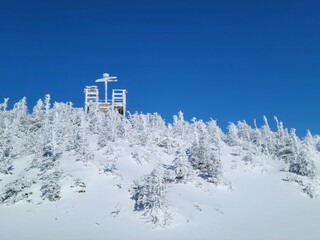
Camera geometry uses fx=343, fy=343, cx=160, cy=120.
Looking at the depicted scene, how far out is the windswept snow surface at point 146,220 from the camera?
16438mm

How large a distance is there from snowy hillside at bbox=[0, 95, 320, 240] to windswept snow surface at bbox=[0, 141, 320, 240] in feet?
0.18

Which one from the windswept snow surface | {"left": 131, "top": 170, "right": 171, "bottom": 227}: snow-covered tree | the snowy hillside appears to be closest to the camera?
the windswept snow surface

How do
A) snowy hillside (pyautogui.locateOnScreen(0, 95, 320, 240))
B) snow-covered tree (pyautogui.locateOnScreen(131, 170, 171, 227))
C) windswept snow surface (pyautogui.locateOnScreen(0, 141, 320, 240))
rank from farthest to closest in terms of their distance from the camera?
snow-covered tree (pyautogui.locateOnScreen(131, 170, 171, 227))
snowy hillside (pyautogui.locateOnScreen(0, 95, 320, 240))
windswept snow surface (pyautogui.locateOnScreen(0, 141, 320, 240))

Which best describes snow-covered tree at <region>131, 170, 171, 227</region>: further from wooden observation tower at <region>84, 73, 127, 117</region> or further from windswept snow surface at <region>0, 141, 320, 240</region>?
wooden observation tower at <region>84, 73, 127, 117</region>

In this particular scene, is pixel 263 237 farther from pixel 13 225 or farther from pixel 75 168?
pixel 75 168

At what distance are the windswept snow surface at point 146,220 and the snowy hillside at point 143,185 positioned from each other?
56mm

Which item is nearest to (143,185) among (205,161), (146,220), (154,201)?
(154,201)

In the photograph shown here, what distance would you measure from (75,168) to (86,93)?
72.5 ft

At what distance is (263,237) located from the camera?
52.8 feet

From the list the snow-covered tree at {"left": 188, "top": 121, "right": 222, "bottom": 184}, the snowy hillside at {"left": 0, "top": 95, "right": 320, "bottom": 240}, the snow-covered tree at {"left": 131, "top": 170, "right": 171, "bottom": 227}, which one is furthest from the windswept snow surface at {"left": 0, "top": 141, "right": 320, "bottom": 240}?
the snow-covered tree at {"left": 188, "top": 121, "right": 222, "bottom": 184}

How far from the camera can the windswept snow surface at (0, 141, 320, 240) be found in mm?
16438

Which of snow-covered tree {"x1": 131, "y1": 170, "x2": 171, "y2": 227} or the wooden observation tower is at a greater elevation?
the wooden observation tower

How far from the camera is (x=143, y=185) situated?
19391mm

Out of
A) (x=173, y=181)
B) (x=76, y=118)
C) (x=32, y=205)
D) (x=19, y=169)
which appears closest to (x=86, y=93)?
(x=76, y=118)
